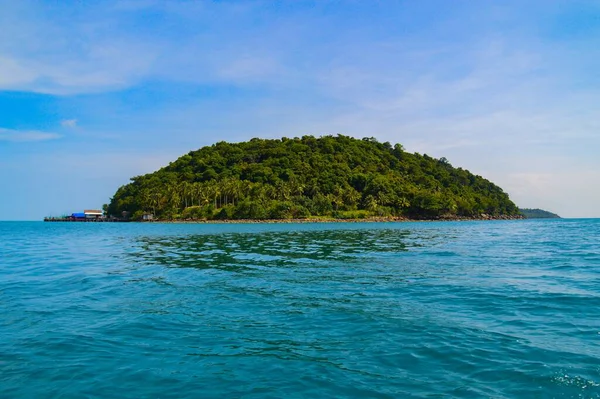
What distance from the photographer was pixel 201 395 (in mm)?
7301

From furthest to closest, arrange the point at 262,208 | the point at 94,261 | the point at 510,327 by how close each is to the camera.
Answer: the point at 262,208 < the point at 94,261 < the point at 510,327

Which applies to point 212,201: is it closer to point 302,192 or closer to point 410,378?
point 302,192

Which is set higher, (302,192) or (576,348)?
(302,192)

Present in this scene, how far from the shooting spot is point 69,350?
970 centimetres

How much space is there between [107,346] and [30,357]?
158cm

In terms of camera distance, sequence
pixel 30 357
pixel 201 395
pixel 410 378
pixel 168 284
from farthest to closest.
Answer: pixel 168 284, pixel 30 357, pixel 410 378, pixel 201 395

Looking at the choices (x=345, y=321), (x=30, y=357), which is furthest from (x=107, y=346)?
(x=345, y=321)

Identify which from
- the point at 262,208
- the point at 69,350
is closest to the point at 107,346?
the point at 69,350

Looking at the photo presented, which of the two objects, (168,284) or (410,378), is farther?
(168,284)

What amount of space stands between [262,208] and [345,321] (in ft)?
519

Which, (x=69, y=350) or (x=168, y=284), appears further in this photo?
(x=168, y=284)

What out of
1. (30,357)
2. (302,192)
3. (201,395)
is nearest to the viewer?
(201,395)

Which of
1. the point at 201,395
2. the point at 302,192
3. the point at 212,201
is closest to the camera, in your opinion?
the point at 201,395

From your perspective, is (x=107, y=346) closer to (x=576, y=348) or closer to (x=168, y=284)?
(x=168, y=284)
